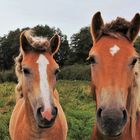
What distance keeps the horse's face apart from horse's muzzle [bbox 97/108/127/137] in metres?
1.75

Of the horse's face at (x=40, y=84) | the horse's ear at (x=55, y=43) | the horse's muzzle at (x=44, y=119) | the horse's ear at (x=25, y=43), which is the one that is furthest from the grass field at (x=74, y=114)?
the horse's muzzle at (x=44, y=119)

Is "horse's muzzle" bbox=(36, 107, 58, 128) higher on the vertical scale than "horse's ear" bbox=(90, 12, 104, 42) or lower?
lower

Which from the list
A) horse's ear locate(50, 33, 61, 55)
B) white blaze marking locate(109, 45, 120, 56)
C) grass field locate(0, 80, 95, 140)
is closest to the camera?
white blaze marking locate(109, 45, 120, 56)

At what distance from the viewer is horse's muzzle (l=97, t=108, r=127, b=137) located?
3854 mm

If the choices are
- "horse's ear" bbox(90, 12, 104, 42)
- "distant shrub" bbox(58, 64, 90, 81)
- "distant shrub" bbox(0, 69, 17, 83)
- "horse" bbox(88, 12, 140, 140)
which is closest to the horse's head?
"horse" bbox(88, 12, 140, 140)

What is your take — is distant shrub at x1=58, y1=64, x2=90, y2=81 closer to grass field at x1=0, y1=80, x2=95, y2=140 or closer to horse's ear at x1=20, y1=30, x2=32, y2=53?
grass field at x1=0, y1=80, x2=95, y2=140

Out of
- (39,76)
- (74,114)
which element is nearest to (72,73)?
(74,114)

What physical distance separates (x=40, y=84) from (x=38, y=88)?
66 millimetres

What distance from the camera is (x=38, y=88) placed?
5.86 meters

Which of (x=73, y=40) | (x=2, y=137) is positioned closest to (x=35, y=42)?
(x=2, y=137)

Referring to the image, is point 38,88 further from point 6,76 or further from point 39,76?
point 6,76

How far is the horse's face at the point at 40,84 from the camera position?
5.68 m

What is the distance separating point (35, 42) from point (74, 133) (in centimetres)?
489

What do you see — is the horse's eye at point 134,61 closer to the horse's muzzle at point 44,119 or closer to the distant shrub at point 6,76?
the horse's muzzle at point 44,119
